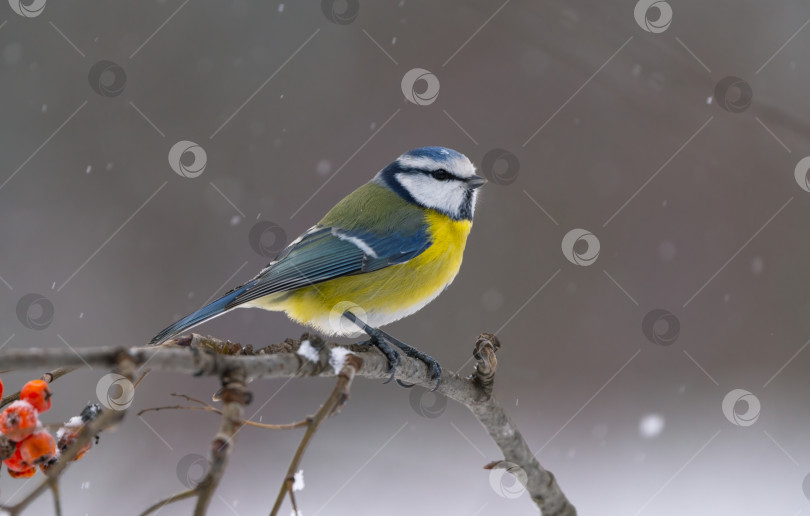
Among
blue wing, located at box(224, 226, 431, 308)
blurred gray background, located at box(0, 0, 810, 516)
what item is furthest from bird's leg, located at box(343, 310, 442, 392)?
blurred gray background, located at box(0, 0, 810, 516)

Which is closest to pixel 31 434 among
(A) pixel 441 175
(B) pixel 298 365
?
(B) pixel 298 365

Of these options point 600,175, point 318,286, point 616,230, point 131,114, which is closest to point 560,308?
point 616,230

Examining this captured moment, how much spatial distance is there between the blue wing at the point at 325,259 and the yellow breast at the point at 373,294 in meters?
0.03

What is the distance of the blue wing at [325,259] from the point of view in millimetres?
1974

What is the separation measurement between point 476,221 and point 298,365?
3144 mm

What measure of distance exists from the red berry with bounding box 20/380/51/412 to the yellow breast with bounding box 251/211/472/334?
Result: 108 centimetres

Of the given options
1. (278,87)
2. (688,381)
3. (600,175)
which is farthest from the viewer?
(278,87)

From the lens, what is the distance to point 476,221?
3.97m

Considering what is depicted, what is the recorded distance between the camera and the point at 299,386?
3.80 metres

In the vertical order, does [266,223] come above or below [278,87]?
below

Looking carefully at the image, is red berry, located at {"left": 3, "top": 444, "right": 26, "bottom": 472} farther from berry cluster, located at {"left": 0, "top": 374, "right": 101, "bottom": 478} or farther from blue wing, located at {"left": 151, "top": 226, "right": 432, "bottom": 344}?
blue wing, located at {"left": 151, "top": 226, "right": 432, "bottom": 344}

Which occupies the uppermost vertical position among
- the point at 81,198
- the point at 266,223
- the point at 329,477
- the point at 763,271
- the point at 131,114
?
the point at 131,114

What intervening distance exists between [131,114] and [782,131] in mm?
3923

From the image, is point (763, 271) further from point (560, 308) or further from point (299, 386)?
point (299, 386)
